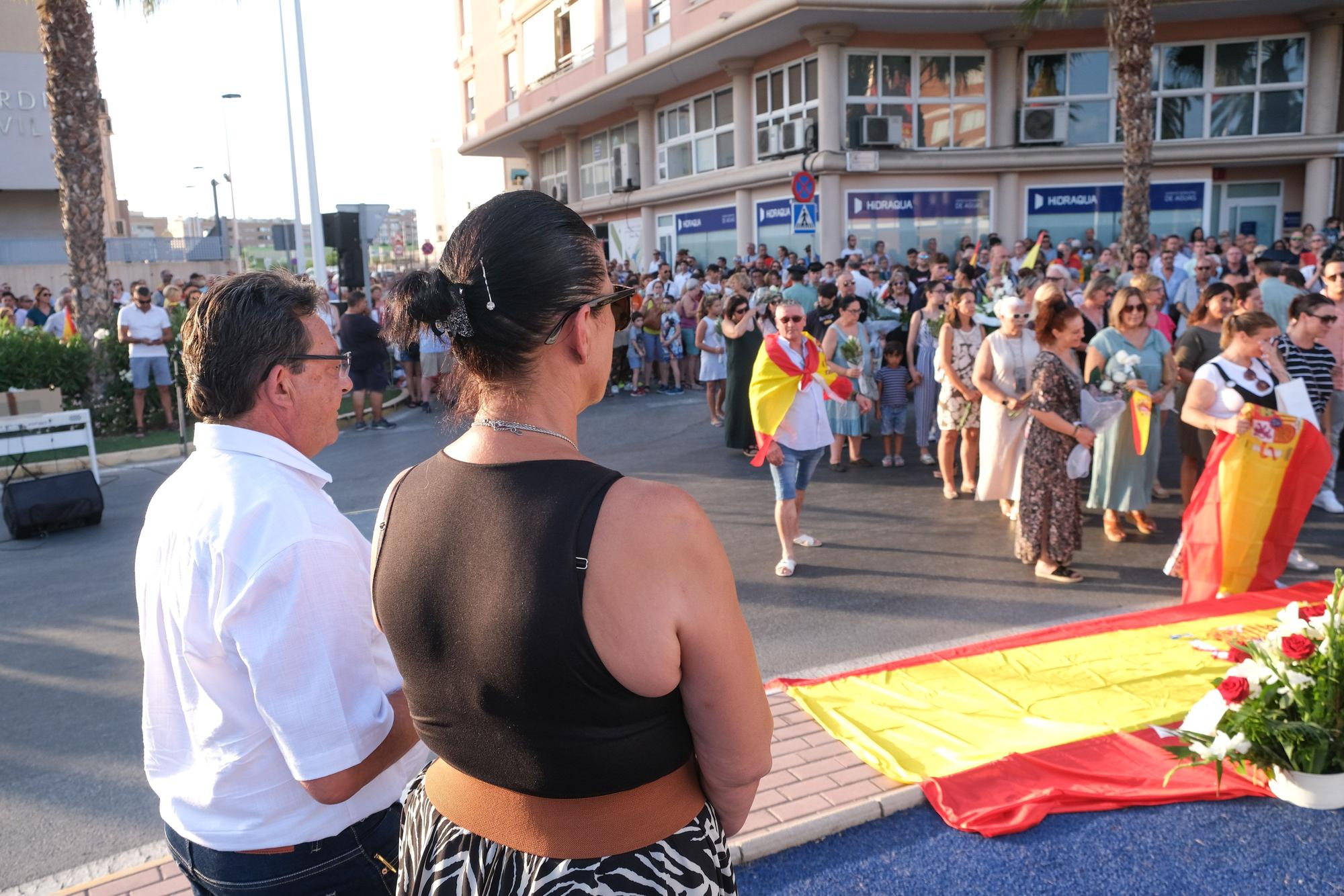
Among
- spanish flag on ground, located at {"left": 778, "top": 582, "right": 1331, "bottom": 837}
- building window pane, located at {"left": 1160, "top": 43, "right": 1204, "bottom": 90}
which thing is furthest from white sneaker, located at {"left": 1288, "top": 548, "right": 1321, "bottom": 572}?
building window pane, located at {"left": 1160, "top": 43, "right": 1204, "bottom": 90}

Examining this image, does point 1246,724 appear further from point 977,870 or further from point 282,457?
point 282,457

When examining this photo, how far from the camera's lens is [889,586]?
6.74 m

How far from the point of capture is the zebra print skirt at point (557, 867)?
4.96 feet

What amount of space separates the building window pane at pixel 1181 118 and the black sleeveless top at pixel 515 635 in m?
26.2

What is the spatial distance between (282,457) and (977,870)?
2754mm

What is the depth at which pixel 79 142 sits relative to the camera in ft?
46.3

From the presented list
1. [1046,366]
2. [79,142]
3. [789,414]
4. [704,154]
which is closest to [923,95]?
[704,154]

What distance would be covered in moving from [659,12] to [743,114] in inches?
161

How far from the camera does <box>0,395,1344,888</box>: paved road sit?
4.27 metres

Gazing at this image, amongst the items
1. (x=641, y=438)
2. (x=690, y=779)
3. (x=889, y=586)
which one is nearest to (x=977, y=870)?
(x=690, y=779)

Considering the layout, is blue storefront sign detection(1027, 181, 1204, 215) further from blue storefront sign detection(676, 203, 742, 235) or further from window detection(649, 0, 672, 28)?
window detection(649, 0, 672, 28)

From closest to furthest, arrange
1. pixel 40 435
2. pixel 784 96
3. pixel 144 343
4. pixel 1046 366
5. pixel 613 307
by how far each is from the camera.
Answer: pixel 613 307 → pixel 1046 366 → pixel 40 435 → pixel 144 343 → pixel 784 96

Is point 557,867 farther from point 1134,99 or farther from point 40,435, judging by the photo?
point 1134,99

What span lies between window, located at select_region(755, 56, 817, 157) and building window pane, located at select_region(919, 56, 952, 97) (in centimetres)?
250
